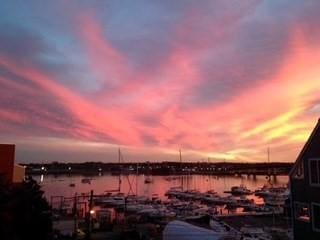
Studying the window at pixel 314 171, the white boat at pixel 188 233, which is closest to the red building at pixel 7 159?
the white boat at pixel 188 233

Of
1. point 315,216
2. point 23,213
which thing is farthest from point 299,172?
point 23,213

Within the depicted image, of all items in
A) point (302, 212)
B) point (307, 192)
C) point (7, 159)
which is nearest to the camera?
point (7, 159)

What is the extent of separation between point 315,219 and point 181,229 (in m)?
11.0

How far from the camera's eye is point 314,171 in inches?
1064

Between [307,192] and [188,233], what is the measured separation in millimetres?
9892

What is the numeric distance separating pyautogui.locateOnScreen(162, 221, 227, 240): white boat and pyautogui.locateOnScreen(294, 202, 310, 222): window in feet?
20.1

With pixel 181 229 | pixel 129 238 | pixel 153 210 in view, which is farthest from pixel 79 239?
pixel 153 210

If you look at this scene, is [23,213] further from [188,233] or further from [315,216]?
[315,216]

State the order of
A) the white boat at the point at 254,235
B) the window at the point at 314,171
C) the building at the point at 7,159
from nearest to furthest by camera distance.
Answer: the building at the point at 7,159 → the window at the point at 314,171 → the white boat at the point at 254,235

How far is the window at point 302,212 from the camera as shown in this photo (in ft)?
90.7

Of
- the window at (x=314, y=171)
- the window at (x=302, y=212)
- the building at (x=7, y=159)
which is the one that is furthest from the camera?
the window at (x=302, y=212)

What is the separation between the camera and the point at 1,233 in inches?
722

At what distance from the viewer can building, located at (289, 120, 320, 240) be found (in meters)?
26.7

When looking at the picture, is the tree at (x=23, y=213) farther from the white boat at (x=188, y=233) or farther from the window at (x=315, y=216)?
the window at (x=315, y=216)
